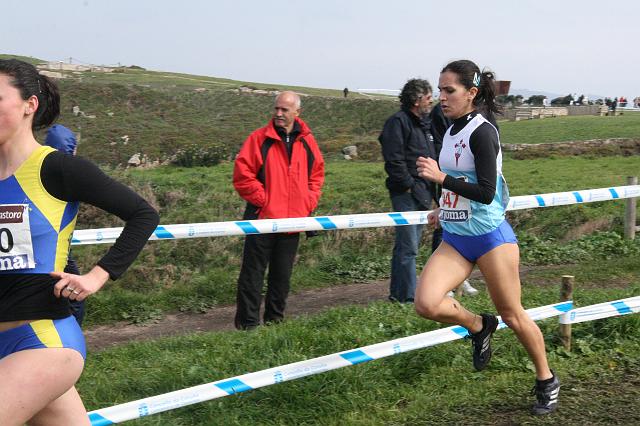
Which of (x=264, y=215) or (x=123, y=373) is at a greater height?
(x=264, y=215)

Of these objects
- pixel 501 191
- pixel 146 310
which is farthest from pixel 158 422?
pixel 146 310

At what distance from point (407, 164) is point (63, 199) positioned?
5250mm

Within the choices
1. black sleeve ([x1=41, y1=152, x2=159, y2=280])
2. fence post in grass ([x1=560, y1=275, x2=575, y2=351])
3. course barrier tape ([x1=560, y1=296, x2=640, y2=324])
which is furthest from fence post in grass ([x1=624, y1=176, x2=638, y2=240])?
black sleeve ([x1=41, y1=152, x2=159, y2=280])

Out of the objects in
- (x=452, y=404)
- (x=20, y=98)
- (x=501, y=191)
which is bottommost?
(x=452, y=404)

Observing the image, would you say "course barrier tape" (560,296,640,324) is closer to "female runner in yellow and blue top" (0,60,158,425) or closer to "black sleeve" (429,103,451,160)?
"black sleeve" (429,103,451,160)

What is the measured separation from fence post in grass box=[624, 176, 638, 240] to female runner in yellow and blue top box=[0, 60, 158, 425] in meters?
9.78

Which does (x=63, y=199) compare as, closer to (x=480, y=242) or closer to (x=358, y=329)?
(x=480, y=242)

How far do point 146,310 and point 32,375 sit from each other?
5.63 metres

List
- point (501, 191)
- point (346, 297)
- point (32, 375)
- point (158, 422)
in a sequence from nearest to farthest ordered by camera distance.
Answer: point (32, 375), point (158, 422), point (501, 191), point (346, 297)

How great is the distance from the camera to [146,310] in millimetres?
8273

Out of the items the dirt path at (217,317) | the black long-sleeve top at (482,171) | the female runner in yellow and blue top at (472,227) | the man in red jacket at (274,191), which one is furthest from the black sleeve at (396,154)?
the black long-sleeve top at (482,171)

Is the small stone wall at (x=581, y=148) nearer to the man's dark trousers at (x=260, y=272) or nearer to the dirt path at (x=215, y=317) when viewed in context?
the dirt path at (x=215, y=317)

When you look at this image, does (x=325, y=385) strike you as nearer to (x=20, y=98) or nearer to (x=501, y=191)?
(x=501, y=191)

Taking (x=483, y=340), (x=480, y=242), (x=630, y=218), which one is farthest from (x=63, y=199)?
(x=630, y=218)
